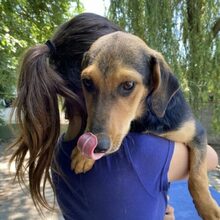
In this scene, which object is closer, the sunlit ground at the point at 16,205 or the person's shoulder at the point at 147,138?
the person's shoulder at the point at 147,138

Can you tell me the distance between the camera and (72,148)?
1602 millimetres

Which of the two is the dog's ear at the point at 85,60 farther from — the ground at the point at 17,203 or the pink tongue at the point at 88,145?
the ground at the point at 17,203

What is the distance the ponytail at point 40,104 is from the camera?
1.54m

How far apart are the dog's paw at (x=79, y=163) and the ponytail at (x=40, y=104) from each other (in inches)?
4.9

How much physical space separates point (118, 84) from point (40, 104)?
32 centimetres

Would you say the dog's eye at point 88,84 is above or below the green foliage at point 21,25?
below

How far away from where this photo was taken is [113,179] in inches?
58.4

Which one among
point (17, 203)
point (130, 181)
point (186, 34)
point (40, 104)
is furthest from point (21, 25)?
Answer: point (130, 181)

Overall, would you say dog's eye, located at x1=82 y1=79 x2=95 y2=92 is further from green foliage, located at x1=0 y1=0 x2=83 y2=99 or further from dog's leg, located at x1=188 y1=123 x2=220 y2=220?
green foliage, located at x1=0 y1=0 x2=83 y2=99

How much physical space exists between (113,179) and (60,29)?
0.67 meters

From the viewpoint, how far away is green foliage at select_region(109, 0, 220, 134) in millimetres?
4188

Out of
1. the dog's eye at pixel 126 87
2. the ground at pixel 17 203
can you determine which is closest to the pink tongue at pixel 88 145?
the dog's eye at pixel 126 87

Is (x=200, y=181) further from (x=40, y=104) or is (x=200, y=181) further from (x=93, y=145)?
(x=40, y=104)

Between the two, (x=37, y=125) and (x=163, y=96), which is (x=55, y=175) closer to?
(x=37, y=125)
